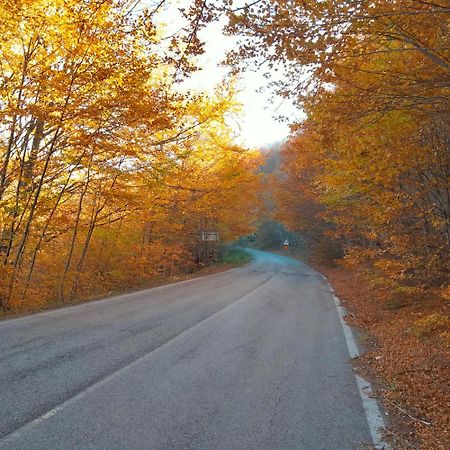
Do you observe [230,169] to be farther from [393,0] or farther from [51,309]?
[393,0]

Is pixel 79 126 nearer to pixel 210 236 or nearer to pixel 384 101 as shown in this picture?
pixel 384 101

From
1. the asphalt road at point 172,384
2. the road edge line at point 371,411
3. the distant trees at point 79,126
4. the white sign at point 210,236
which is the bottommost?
the road edge line at point 371,411

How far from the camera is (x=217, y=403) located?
430 centimetres

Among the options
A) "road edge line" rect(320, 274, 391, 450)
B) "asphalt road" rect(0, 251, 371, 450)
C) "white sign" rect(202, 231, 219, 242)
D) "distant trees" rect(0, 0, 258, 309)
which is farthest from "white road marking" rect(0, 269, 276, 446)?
"white sign" rect(202, 231, 219, 242)

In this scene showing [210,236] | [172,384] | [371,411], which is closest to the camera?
[371,411]

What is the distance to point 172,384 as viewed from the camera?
4770 mm

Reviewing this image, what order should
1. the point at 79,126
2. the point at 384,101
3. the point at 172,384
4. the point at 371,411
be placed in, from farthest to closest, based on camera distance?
the point at 79,126, the point at 384,101, the point at 172,384, the point at 371,411

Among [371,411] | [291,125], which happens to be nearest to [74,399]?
[371,411]

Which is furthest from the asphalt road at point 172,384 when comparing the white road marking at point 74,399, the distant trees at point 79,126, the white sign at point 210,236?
the white sign at point 210,236

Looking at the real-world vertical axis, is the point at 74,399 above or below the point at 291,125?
below

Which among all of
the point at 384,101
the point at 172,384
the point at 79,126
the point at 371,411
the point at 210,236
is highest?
the point at 79,126

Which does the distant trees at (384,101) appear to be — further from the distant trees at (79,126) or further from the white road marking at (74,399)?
the white road marking at (74,399)

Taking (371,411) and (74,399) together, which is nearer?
(74,399)

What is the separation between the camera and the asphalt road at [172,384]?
3.52 metres
